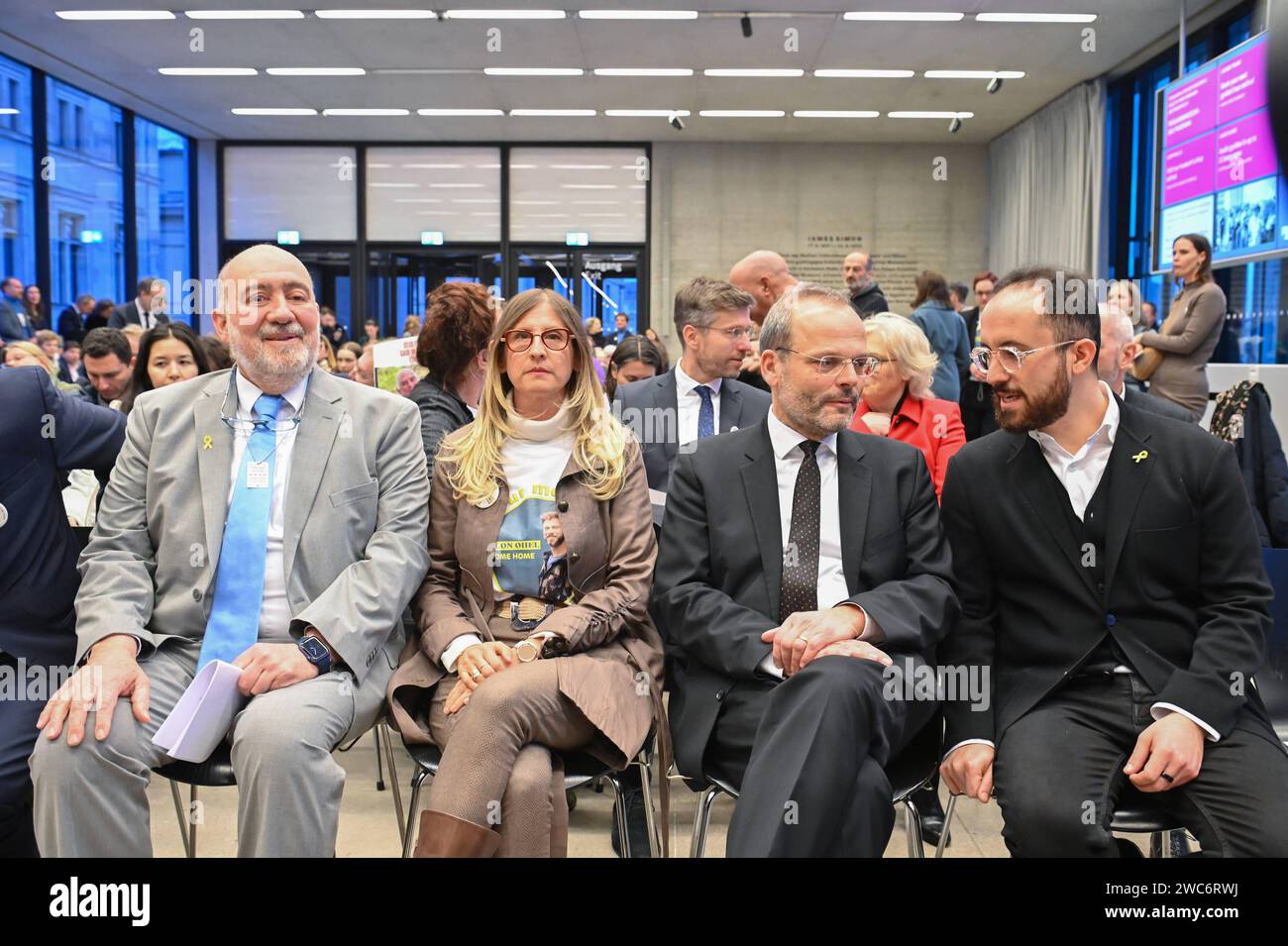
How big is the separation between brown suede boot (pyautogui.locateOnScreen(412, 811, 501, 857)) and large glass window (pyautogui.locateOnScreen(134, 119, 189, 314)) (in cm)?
1258

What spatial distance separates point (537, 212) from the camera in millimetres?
15164

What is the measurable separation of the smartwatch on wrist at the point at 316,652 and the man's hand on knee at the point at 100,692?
0.31 metres

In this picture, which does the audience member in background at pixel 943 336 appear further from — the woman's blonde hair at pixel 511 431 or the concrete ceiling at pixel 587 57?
the woman's blonde hair at pixel 511 431

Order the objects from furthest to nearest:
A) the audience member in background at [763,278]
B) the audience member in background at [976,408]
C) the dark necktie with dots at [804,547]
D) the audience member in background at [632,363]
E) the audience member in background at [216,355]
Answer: the audience member in background at [976,408]
the audience member in background at [632,363]
the audience member in background at [763,278]
the audience member in background at [216,355]
the dark necktie with dots at [804,547]

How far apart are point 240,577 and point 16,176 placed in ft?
34.8

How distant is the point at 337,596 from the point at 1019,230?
12839 millimetres

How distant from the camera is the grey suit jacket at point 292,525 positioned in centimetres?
234

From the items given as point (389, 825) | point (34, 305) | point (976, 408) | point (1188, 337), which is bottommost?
point (389, 825)

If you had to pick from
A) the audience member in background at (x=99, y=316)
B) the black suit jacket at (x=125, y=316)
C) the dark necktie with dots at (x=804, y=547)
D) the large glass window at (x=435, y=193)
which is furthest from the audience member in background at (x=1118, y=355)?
the large glass window at (x=435, y=193)

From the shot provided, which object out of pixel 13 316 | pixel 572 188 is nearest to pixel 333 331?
pixel 572 188

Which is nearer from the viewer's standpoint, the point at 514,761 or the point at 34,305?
the point at 514,761

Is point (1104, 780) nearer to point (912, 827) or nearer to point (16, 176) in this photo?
point (912, 827)

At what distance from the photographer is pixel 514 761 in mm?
2166
